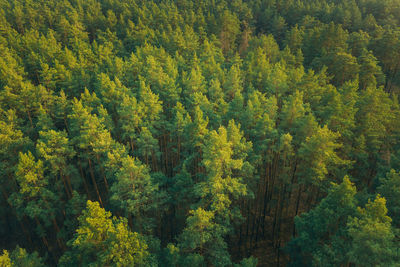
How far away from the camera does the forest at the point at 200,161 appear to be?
17.7m

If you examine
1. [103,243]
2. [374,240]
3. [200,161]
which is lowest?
[200,161]

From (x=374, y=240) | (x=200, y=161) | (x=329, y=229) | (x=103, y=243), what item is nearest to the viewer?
(x=374, y=240)

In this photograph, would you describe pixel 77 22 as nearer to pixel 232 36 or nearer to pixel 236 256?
pixel 232 36

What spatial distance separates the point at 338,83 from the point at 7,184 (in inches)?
1960

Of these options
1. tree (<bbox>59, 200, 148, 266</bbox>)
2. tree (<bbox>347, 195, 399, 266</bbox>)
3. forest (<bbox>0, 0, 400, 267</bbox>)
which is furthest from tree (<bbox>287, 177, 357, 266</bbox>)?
tree (<bbox>59, 200, 148, 266</bbox>)

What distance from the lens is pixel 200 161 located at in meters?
32.8

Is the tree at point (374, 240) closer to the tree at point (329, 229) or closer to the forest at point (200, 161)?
the forest at point (200, 161)

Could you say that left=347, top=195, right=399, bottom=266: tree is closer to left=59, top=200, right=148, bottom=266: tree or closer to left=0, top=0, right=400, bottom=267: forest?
left=0, top=0, right=400, bottom=267: forest

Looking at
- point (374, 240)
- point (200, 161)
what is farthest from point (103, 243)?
point (200, 161)

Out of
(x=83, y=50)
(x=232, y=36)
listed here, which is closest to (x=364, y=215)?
(x=83, y=50)

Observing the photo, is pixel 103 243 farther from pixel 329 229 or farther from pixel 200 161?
pixel 200 161

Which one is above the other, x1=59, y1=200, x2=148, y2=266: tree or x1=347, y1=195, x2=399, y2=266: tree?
x1=347, y1=195, x2=399, y2=266: tree

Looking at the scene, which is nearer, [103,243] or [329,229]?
[103,243]

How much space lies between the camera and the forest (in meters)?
17.7
